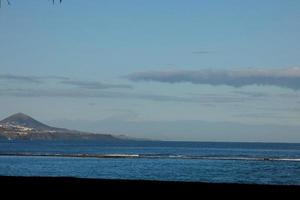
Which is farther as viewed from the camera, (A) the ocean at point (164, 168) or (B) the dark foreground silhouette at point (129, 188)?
(A) the ocean at point (164, 168)

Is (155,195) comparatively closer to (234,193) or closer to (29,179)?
(234,193)

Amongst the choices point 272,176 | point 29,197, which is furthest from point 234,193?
point 272,176

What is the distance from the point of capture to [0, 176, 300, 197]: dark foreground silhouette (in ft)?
24.0

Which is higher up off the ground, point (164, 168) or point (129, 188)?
point (129, 188)

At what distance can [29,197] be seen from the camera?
707 centimetres

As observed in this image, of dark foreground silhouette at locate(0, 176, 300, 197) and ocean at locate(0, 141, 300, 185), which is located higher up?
dark foreground silhouette at locate(0, 176, 300, 197)

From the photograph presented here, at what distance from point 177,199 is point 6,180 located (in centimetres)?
269

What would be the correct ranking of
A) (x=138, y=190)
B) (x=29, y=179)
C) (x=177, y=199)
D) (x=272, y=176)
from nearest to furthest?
(x=177, y=199)
(x=138, y=190)
(x=29, y=179)
(x=272, y=176)

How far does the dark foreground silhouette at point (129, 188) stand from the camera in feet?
24.0

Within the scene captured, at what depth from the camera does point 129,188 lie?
764cm

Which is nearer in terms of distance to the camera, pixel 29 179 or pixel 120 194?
pixel 120 194

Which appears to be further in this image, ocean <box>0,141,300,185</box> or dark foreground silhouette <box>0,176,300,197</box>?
ocean <box>0,141,300,185</box>

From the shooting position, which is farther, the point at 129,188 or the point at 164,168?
the point at 164,168

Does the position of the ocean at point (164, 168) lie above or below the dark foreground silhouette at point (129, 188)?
below
